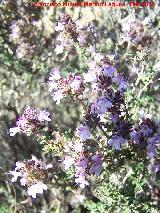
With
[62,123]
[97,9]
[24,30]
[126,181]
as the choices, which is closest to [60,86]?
[126,181]

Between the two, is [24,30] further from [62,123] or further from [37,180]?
[37,180]

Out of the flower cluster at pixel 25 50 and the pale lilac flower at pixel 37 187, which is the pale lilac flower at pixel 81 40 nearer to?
the flower cluster at pixel 25 50

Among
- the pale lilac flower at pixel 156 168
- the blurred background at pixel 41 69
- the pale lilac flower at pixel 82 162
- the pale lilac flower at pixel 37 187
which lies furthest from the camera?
the blurred background at pixel 41 69

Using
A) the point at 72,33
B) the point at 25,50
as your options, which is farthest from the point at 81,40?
the point at 25,50

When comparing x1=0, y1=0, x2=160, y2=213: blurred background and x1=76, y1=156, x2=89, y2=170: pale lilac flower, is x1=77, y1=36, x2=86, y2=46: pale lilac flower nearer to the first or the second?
x1=0, y1=0, x2=160, y2=213: blurred background

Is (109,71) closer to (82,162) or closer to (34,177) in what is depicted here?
(82,162)

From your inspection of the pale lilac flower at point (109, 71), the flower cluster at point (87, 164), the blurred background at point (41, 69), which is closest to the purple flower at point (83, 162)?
the flower cluster at point (87, 164)
